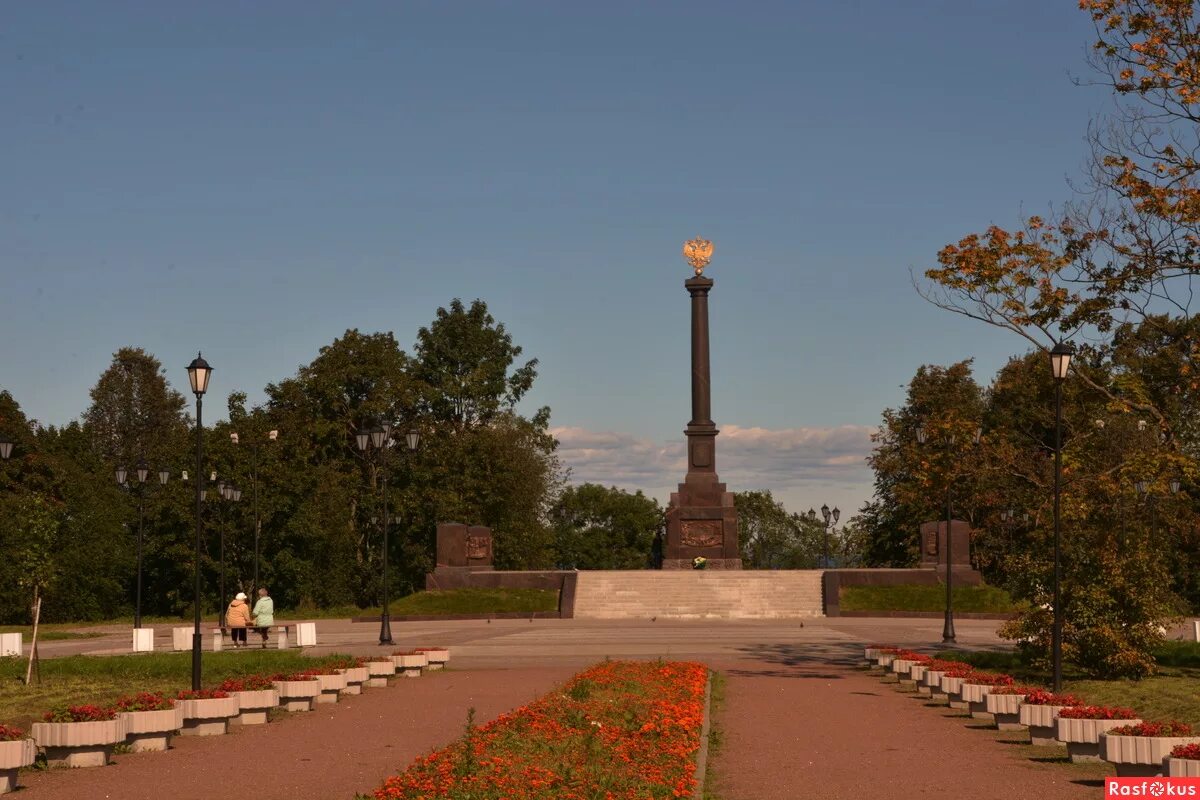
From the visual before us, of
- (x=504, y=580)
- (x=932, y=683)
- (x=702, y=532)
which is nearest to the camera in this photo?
(x=932, y=683)

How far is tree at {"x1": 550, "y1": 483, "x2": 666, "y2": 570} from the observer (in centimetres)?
12138

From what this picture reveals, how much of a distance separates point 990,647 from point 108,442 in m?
75.3

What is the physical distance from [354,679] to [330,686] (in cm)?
133

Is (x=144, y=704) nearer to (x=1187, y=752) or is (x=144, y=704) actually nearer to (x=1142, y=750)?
(x=1142, y=750)

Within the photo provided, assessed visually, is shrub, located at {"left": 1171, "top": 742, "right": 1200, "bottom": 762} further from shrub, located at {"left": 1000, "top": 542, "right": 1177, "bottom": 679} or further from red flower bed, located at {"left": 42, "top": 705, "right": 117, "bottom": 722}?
shrub, located at {"left": 1000, "top": 542, "right": 1177, "bottom": 679}

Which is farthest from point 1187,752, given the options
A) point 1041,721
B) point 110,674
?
point 110,674

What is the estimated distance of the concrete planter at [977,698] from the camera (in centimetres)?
1870

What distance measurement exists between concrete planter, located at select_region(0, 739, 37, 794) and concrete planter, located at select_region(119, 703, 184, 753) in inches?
94.6

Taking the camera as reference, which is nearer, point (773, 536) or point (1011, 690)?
point (1011, 690)

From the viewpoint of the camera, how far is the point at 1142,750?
1273 cm

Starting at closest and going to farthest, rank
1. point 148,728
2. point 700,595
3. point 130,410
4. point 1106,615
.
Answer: point 148,728 → point 1106,615 → point 700,595 → point 130,410

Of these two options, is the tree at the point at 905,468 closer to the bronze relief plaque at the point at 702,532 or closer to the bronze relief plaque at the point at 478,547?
the bronze relief plaque at the point at 702,532

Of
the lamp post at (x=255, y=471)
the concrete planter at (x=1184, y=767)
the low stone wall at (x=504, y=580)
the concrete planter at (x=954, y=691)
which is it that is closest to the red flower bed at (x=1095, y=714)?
the concrete planter at (x=1184, y=767)

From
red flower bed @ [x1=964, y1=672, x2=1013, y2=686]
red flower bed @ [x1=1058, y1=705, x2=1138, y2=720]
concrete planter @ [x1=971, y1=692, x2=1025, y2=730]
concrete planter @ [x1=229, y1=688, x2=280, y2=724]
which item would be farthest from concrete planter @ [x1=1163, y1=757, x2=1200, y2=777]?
concrete planter @ [x1=229, y1=688, x2=280, y2=724]
